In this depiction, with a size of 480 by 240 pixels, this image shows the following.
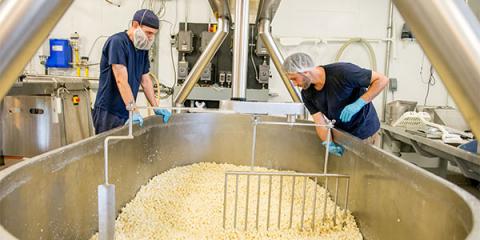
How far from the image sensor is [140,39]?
1.86 metres

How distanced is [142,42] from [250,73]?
6.47 ft

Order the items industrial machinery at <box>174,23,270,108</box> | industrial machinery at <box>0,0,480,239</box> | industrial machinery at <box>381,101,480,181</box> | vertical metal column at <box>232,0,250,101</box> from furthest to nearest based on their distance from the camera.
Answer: industrial machinery at <box>174,23,270,108</box> → industrial machinery at <box>381,101,480,181</box> → vertical metal column at <box>232,0,250,101</box> → industrial machinery at <box>0,0,480,239</box>

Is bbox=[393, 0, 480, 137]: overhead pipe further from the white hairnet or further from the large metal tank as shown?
the white hairnet

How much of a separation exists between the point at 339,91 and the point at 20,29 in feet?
5.27

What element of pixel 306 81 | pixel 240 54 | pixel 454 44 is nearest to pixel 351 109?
pixel 306 81

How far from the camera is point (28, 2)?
33cm

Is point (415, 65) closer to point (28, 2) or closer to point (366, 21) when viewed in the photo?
point (366, 21)

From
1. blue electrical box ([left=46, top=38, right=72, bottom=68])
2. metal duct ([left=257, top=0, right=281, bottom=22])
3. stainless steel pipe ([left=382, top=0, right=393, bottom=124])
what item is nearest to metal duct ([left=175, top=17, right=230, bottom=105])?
metal duct ([left=257, top=0, right=281, bottom=22])

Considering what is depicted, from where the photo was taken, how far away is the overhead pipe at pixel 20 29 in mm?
333

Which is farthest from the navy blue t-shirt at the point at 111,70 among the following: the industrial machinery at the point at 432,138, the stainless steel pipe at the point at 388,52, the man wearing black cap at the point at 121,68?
the stainless steel pipe at the point at 388,52

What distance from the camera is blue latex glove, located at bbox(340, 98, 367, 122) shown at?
1.67 meters

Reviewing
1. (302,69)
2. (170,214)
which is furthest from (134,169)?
(302,69)

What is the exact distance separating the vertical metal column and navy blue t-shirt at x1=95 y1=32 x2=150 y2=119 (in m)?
1.04

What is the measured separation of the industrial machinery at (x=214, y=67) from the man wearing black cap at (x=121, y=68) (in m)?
1.53
